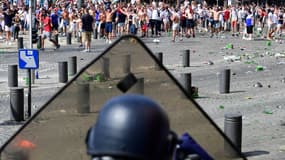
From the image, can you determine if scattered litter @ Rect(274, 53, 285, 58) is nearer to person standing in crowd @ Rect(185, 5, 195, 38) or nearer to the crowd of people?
the crowd of people

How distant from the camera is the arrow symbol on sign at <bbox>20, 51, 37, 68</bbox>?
1404 cm

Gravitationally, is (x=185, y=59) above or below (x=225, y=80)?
above

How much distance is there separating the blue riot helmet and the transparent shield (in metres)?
0.63

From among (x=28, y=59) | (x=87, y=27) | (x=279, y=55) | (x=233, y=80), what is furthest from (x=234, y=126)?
(x=87, y=27)

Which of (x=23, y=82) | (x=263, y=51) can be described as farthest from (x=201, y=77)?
(x=263, y=51)

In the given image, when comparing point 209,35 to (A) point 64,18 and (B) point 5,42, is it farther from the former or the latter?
(B) point 5,42

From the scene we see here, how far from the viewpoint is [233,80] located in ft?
64.3

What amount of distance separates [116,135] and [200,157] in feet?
2.48

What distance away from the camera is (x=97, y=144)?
2.09 m

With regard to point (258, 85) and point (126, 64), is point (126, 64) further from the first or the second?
point (258, 85)

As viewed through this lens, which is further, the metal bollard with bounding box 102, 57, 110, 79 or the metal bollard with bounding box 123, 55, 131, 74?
the metal bollard with bounding box 102, 57, 110, 79

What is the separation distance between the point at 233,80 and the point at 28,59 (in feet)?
24.8

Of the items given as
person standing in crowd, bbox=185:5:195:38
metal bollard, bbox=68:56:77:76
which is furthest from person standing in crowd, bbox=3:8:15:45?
metal bollard, bbox=68:56:77:76

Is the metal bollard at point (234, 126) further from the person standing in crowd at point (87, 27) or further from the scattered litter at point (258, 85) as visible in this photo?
the person standing in crowd at point (87, 27)
